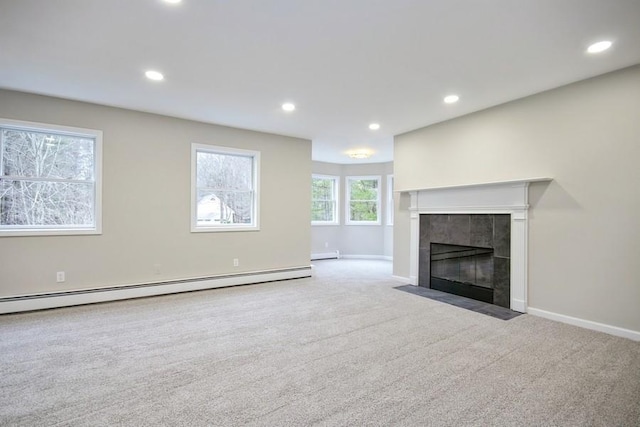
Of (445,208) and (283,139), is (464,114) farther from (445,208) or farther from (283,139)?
(283,139)

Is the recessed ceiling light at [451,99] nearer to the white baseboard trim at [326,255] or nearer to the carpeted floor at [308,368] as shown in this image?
the carpeted floor at [308,368]

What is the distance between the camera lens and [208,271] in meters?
4.99

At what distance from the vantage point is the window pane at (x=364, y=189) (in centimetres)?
870

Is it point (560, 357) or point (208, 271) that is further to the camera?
point (208, 271)

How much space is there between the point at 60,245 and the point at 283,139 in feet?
11.8

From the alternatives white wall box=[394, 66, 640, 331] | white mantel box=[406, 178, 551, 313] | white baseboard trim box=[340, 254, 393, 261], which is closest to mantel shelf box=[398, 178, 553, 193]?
white mantel box=[406, 178, 551, 313]

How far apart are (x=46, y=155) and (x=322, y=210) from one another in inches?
232

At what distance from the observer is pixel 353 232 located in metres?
8.79

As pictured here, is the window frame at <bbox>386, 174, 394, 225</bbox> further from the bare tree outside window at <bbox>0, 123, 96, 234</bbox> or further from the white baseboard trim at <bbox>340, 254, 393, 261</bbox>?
the bare tree outside window at <bbox>0, 123, 96, 234</bbox>

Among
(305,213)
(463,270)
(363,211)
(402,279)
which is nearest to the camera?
(463,270)

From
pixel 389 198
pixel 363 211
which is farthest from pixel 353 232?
pixel 389 198

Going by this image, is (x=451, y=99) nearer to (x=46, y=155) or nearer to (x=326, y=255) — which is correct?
(x=46, y=155)

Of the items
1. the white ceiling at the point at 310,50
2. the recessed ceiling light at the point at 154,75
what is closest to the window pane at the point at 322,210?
the white ceiling at the point at 310,50

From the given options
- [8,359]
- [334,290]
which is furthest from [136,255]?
[334,290]
